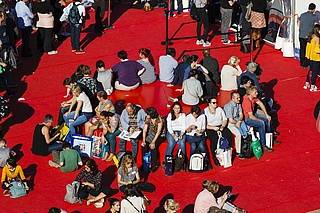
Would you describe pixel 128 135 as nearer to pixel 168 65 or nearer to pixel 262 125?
pixel 262 125

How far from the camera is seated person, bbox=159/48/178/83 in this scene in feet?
63.1

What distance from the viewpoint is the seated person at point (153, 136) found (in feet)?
54.8

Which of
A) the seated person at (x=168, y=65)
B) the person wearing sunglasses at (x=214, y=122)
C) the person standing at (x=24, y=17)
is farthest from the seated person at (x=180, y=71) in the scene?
the person standing at (x=24, y=17)

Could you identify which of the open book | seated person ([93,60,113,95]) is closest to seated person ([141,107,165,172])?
the open book

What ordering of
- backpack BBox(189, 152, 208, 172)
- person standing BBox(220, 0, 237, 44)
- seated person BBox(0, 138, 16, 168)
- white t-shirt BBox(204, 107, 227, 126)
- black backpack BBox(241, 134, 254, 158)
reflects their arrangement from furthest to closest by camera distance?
1. person standing BBox(220, 0, 237, 44)
2. black backpack BBox(241, 134, 254, 158)
3. white t-shirt BBox(204, 107, 227, 126)
4. seated person BBox(0, 138, 16, 168)
5. backpack BBox(189, 152, 208, 172)

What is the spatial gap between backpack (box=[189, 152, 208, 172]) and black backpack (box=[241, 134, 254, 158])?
0.91m

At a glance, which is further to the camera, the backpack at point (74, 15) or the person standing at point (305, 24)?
the backpack at point (74, 15)

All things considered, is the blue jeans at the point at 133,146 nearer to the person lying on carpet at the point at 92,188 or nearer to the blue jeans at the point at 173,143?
the blue jeans at the point at 173,143

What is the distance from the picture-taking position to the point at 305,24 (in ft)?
68.4

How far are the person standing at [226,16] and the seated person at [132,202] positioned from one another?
31.0 feet

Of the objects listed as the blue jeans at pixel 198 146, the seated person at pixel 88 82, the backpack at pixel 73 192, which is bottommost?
the backpack at pixel 73 192

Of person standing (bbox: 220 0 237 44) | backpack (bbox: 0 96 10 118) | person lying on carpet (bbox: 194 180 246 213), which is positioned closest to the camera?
person lying on carpet (bbox: 194 180 246 213)

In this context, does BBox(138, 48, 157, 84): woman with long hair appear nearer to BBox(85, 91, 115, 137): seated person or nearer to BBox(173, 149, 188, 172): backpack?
BBox(85, 91, 115, 137): seated person

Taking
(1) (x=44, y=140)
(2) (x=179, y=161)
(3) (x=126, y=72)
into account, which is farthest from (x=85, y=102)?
(2) (x=179, y=161)
